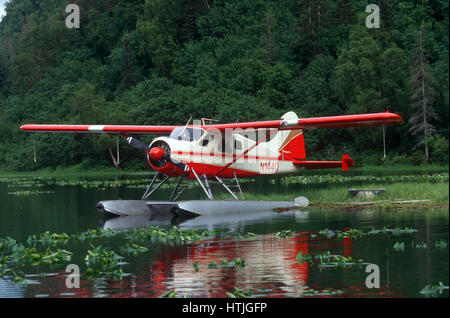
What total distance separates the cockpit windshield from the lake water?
2934 mm

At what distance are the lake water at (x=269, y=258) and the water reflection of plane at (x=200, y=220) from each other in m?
0.03

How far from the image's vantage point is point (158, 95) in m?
79.3

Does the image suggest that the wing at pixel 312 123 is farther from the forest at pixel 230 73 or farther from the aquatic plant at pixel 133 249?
the forest at pixel 230 73

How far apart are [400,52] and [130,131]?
1663 inches

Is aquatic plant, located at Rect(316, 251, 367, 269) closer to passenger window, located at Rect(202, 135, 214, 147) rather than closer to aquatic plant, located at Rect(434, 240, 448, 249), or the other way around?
aquatic plant, located at Rect(434, 240, 448, 249)

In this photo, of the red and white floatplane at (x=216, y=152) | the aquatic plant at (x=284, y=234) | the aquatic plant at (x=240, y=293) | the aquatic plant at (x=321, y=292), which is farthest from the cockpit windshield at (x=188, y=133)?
the aquatic plant at (x=321, y=292)

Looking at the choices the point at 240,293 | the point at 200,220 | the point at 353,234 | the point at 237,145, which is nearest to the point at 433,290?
the point at 240,293

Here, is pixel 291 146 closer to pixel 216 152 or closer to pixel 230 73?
pixel 216 152

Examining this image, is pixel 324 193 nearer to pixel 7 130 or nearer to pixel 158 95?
pixel 158 95

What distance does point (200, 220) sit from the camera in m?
20.9

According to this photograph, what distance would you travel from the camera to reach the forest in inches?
2434

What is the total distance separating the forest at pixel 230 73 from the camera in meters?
61.8

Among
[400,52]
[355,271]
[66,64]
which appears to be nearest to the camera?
[355,271]

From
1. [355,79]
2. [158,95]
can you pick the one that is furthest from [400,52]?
[158,95]
